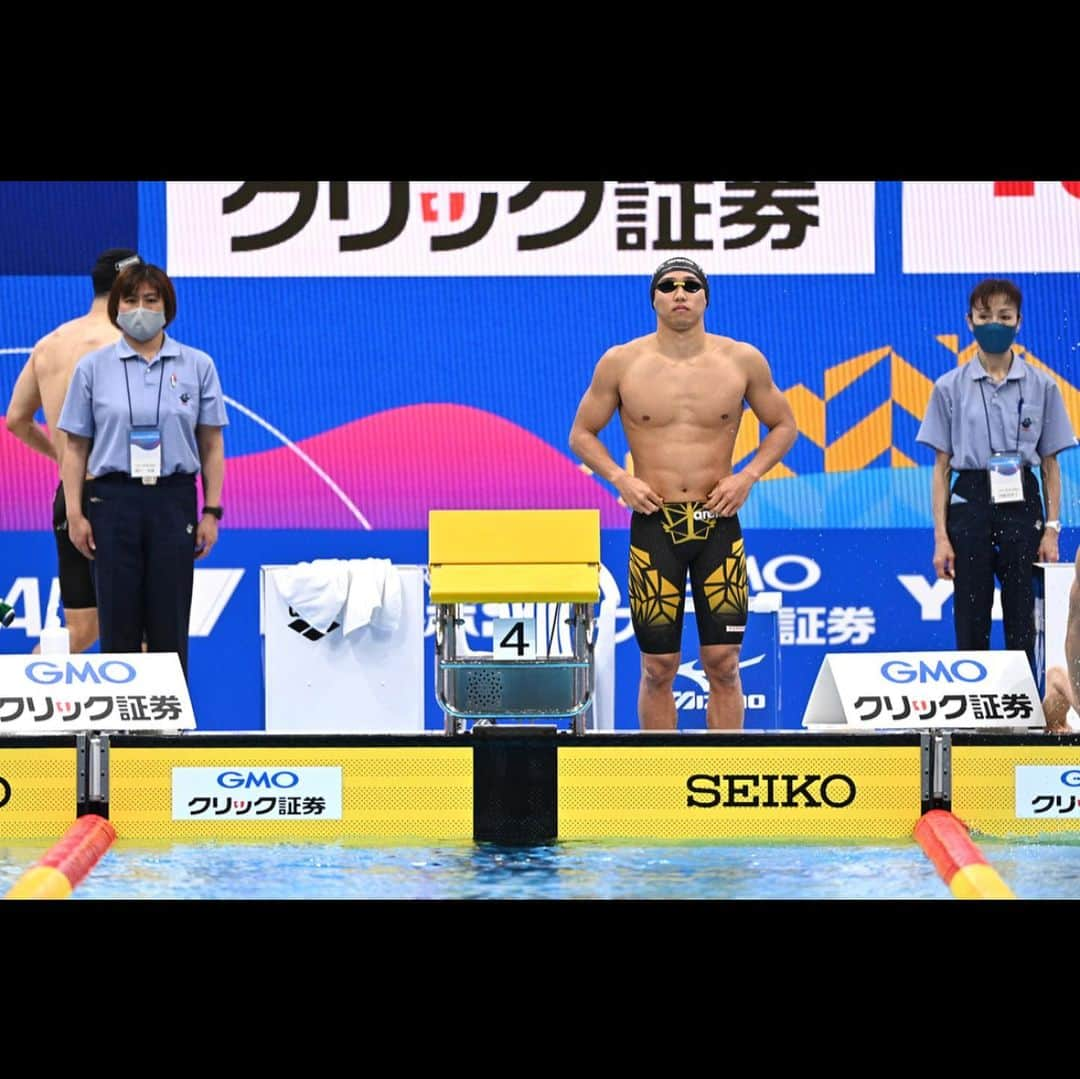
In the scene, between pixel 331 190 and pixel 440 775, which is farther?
pixel 331 190

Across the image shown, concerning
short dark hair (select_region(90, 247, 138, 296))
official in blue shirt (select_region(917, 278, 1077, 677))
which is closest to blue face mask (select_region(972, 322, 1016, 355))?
official in blue shirt (select_region(917, 278, 1077, 677))

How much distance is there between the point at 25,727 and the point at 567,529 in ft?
5.80

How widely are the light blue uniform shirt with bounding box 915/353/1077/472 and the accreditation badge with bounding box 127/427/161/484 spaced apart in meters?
2.84

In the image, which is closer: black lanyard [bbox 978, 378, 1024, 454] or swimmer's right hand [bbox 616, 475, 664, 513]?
swimmer's right hand [bbox 616, 475, 664, 513]

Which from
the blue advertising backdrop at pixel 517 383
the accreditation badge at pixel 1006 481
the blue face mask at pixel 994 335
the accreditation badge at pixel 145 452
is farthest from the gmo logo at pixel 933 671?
the accreditation badge at pixel 145 452

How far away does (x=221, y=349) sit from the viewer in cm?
875

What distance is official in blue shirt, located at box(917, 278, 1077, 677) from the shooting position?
7617 mm

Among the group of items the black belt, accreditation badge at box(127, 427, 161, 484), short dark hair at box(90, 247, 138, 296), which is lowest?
the black belt

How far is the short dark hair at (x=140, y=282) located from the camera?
706cm

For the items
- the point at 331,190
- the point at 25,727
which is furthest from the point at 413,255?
the point at 25,727

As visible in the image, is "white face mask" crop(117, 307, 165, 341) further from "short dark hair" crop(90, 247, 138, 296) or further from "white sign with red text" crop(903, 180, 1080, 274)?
"white sign with red text" crop(903, 180, 1080, 274)

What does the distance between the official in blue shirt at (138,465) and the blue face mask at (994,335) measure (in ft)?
9.45

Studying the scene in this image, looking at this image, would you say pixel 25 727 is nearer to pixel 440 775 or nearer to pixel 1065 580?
pixel 440 775

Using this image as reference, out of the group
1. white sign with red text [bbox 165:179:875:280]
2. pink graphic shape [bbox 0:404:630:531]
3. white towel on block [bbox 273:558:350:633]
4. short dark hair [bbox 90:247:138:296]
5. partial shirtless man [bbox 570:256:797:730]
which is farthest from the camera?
pink graphic shape [bbox 0:404:630:531]
